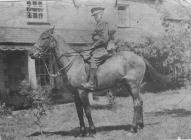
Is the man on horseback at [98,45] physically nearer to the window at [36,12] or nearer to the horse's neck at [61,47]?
the horse's neck at [61,47]

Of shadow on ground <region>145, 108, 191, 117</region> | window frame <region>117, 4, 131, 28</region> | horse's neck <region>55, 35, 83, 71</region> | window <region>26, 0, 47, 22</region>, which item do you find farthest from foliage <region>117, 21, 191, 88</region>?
window <region>26, 0, 47, 22</region>

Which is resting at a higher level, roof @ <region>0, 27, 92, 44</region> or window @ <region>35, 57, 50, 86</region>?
roof @ <region>0, 27, 92, 44</region>

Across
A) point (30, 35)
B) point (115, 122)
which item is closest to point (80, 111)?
point (115, 122)

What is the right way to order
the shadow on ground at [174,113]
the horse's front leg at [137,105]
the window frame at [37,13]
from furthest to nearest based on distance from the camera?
the window frame at [37,13] < the shadow on ground at [174,113] < the horse's front leg at [137,105]

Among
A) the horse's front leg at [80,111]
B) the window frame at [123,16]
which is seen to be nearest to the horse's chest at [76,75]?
the horse's front leg at [80,111]

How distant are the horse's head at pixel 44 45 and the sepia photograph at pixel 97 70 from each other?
0.02m

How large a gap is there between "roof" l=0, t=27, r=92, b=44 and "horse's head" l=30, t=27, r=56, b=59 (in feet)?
17.1

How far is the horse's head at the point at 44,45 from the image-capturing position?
738 cm

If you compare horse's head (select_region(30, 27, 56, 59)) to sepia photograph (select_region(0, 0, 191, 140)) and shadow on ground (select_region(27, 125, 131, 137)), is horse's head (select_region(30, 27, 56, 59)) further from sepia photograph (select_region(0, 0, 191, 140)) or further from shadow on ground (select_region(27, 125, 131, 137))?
shadow on ground (select_region(27, 125, 131, 137))

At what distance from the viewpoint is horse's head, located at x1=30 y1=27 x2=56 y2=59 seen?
7.38m

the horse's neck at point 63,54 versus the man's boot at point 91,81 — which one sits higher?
the horse's neck at point 63,54

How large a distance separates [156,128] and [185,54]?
2143 mm

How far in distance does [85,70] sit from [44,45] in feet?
3.75

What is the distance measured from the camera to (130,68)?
7.97 metres
